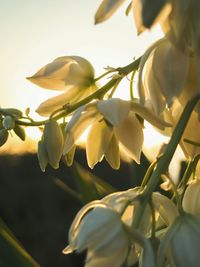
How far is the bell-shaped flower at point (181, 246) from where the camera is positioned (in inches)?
19.5

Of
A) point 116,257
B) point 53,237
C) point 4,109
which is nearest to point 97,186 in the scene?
point 4,109

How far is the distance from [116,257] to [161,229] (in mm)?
101

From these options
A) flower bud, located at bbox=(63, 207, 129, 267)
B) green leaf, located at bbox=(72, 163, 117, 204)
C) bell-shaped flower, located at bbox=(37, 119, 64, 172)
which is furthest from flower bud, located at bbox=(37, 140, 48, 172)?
green leaf, located at bbox=(72, 163, 117, 204)

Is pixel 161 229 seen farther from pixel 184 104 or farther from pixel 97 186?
pixel 97 186

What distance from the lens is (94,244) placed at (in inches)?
19.4

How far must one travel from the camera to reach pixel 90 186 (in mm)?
952

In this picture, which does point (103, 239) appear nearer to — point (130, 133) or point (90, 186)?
point (130, 133)

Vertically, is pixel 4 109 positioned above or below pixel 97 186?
above

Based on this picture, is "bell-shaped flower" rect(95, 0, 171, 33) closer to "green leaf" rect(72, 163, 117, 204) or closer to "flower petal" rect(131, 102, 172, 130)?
"flower petal" rect(131, 102, 172, 130)

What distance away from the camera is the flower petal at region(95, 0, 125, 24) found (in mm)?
467

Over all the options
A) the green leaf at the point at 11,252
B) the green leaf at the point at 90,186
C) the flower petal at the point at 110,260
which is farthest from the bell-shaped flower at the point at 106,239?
the green leaf at the point at 90,186

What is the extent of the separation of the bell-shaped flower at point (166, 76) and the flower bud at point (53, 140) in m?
0.08

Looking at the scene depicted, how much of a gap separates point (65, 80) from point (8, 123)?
0.06m

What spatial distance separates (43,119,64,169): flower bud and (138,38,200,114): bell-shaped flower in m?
0.08
